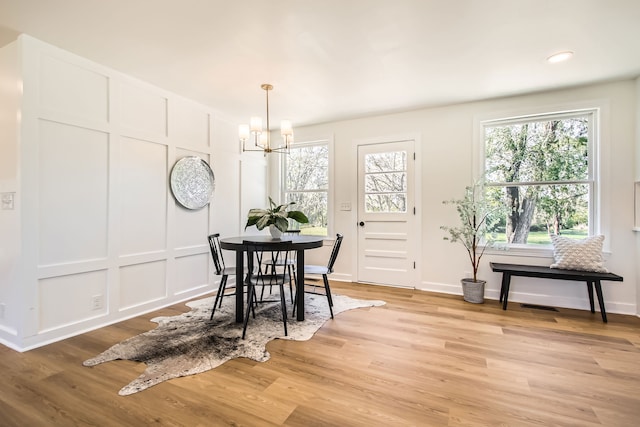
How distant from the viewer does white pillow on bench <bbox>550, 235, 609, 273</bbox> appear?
10.1 feet

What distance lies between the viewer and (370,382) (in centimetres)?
188

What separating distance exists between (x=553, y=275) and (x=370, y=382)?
2.43 meters

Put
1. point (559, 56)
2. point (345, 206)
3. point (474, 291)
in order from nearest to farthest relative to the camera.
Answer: point (559, 56) < point (474, 291) < point (345, 206)

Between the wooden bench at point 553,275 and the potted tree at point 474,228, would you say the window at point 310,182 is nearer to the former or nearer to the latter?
the potted tree at point 474,228

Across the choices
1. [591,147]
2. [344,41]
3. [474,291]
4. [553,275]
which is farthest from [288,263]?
[591,147]

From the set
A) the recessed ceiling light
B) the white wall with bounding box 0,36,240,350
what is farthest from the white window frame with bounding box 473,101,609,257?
the white wall with bounding box 0,36,240,350

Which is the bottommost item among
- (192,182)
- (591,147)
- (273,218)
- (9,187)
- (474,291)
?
(474,291)

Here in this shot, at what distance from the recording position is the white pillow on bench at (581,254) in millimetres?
3070

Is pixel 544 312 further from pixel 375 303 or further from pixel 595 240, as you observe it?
pixel 375 303

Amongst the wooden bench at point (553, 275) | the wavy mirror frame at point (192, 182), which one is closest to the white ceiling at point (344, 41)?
the wavy mirror frame at point (192, 182)

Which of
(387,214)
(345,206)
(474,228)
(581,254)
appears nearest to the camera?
(581,254)

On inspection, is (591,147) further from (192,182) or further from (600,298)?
(192,182)

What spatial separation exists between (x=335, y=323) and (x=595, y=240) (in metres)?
2.84

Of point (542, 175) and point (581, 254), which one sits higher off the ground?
point (542, 175)
